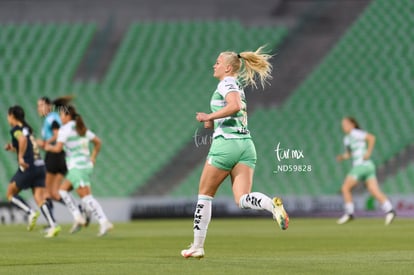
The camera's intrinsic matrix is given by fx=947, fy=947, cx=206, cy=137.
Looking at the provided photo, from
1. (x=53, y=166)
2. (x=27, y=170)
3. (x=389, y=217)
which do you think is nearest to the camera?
(x=27, y=170)

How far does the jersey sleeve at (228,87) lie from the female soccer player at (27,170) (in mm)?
6297

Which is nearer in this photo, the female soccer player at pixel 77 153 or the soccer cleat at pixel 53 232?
the soccer cleat at pixel 53 232

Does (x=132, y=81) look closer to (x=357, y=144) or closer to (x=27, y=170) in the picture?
(x=357, y=144)

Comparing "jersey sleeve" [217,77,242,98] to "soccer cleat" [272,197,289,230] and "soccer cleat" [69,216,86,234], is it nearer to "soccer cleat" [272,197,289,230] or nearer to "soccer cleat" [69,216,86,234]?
"soccer cleat" [272,197,289,230]

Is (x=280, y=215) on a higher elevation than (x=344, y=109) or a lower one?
lower

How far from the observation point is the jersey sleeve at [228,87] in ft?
33.0

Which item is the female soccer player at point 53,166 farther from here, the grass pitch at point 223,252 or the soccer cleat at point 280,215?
the soccer cleat at point 280,215

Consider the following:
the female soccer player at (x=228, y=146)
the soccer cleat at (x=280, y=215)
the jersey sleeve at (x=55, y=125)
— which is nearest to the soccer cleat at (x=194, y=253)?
the female soccer player at (x=228, y=146)

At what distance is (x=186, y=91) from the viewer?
2912cm

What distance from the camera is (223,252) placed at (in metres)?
12.0

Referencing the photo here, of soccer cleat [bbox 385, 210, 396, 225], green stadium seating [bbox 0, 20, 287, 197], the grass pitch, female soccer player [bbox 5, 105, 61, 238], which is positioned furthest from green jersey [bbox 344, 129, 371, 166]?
female soccer player [bbox 5, 105, 61, 238]

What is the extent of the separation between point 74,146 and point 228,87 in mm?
6467

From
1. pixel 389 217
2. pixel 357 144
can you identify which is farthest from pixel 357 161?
pixel 389 217

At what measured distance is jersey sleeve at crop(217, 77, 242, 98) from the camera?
396 inches
